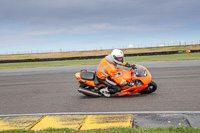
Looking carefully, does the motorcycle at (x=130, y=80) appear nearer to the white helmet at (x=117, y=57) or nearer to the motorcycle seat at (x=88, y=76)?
the motorcycle seat at (x=88, y=76)

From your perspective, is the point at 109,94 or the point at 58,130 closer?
the point at 58,130

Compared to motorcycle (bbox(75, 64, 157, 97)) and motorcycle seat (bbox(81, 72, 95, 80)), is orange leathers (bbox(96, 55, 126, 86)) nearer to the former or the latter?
motorcycle (bbox(75, 64, 157, 97))

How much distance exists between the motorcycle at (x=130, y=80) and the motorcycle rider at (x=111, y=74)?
15 centimetres

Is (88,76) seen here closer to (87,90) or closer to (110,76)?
(87,90)

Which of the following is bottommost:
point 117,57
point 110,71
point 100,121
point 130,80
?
point 100,121

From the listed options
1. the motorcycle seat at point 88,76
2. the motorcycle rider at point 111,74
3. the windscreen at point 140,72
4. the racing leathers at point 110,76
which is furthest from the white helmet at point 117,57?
the motorcycle seat at point 88,76

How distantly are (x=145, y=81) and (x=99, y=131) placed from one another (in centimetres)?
331

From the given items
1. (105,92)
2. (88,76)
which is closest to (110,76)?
(105,92)

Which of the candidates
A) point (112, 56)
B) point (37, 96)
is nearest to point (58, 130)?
point (112, 56)

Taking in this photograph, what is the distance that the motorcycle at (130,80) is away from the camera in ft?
23.4

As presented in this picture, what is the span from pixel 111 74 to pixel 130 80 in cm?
71

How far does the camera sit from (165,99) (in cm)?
677

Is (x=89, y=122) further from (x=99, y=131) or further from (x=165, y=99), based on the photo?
(x=165, y=99)

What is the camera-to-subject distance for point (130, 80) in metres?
7.21
